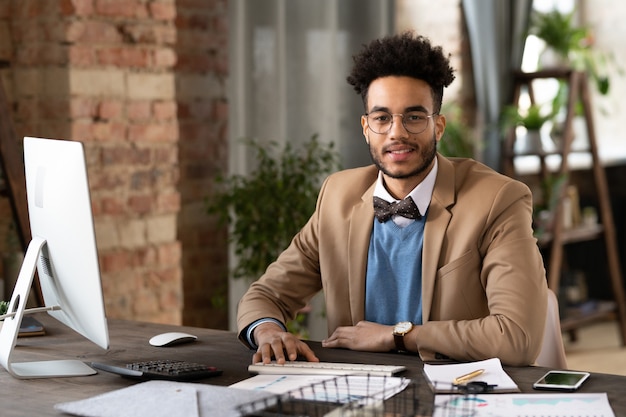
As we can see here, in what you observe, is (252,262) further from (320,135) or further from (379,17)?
(379,17)

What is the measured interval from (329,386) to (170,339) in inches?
22.6

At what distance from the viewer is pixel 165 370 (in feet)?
6.40

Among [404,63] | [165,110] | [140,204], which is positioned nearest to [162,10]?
[165,110]

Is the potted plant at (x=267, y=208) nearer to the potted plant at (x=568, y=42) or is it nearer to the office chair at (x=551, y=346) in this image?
the office chair at (x=551, y=346)

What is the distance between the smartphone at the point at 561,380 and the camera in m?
1.81

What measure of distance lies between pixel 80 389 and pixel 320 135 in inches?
92.7

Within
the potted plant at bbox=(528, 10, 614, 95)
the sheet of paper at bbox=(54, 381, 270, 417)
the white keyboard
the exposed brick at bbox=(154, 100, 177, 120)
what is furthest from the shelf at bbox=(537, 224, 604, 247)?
the sheet of paper at bbox=(54, 381, 270, 417)

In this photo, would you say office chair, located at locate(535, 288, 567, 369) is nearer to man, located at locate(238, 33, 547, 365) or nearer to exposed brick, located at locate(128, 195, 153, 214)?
man, located at locate(238, 33, 547, 365)

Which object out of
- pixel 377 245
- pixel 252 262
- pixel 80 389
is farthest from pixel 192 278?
pixel 80 389

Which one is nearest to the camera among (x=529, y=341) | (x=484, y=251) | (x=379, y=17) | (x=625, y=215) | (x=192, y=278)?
(x=529, y=341)

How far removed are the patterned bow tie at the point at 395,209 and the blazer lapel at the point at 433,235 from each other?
0.04 meters

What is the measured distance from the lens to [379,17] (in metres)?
4.23

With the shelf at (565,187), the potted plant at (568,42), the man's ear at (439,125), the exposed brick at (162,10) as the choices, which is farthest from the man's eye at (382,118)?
the potted plant at (568,42)

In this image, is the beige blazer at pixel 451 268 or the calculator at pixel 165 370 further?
the beige blazer at pixel 451 268
